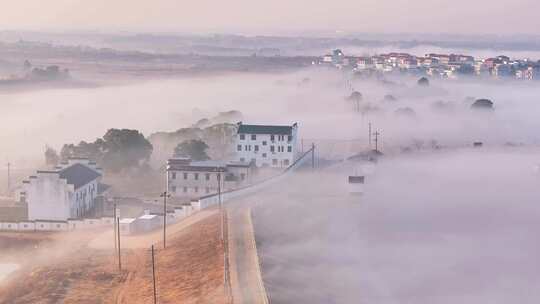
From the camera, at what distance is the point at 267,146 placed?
100.0 ft

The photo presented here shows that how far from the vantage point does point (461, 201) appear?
89.4ft

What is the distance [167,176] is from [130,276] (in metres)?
7.97

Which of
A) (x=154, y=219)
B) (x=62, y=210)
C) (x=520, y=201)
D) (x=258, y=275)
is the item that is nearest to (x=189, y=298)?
(x=258, y=275)

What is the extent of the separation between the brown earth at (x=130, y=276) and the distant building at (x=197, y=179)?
469 centimetres

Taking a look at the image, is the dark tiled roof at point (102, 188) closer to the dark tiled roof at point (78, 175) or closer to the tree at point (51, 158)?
the dark tiled roof at point (78, 175)

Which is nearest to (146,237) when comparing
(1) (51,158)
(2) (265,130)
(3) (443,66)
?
(2) (265,130)

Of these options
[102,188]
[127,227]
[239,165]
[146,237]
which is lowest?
[146,237]

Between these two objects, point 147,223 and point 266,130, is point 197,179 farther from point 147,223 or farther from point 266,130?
point 266,130

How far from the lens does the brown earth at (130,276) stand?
18172 mm

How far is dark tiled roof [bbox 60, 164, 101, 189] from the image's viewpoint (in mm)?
25031

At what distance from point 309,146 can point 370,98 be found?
26.2 m

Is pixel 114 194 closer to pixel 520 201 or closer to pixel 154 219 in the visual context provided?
pixel 154 219

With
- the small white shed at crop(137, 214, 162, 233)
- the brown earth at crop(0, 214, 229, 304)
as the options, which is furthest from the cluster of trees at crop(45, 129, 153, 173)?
the brown earth at crop(0, 214, 229, 304)

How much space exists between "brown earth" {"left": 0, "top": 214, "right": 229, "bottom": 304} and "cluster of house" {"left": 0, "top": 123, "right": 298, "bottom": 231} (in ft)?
6.76
